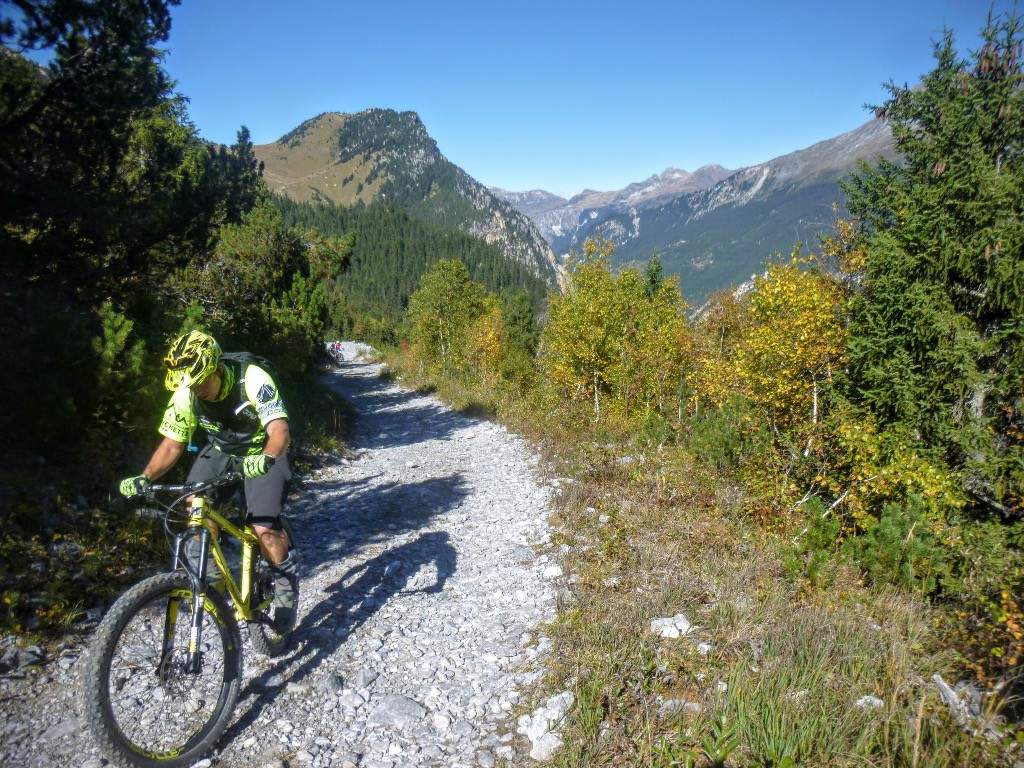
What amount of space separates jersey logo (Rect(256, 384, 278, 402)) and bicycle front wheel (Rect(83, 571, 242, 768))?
1.30 metres

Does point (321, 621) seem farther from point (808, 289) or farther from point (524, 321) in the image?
point (524, 321)

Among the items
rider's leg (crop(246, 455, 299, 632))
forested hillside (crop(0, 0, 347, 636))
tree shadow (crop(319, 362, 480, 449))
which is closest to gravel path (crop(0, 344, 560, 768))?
rider's leg (crop(246, 455, 299, 632))

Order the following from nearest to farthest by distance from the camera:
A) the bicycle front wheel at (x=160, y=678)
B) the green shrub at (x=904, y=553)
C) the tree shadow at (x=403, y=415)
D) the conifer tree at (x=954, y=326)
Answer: the bicycle front wheel at (x=160, y=678) → the green shrub at (x=904, y=553) → the conifer tree at (x=954, y=326) → the tree shadow at (x=403, y=415)

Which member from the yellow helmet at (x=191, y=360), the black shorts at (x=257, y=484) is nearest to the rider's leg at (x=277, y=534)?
the black shorts at (x=257, y=484)

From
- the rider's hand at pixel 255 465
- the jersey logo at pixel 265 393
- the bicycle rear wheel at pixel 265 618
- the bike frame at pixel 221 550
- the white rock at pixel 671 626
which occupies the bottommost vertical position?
the white rock at pixel 671 626

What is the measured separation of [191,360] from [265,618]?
226cm

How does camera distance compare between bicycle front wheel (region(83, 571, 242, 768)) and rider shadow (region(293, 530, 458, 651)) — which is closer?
bicycle front wheel (region(83, 571, 242, 768))

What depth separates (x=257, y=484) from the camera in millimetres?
4195

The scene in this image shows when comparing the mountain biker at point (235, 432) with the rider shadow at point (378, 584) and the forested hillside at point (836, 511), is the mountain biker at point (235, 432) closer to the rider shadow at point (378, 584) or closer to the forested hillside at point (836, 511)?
the rider shadow at point (378, 584)

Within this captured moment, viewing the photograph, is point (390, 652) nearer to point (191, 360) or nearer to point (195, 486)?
point (195, 486)

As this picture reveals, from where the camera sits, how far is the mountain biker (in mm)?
3715

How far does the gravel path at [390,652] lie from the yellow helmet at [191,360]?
2.40 meters

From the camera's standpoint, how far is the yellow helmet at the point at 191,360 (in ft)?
12.1

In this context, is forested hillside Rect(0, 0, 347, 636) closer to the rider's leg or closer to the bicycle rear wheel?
the bicycle rear wheel
